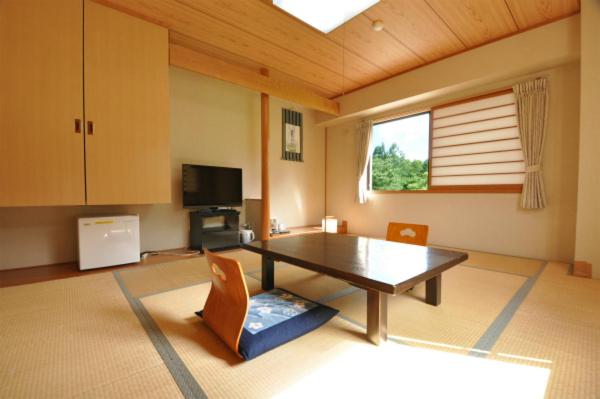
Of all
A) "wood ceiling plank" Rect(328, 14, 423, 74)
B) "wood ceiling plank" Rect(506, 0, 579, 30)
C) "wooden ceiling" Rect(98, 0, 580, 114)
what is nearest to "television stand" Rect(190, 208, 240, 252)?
"wooden ceiling" Rect(98, 0, 580, 114)

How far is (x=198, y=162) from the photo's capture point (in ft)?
12.4

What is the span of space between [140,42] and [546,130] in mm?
4654

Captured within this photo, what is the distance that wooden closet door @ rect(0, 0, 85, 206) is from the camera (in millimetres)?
2129

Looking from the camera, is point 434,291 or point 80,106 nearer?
point 434,291

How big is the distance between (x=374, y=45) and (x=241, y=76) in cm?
176

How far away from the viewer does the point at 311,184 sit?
5.33 meters

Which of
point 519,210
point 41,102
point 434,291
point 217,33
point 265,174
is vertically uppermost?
point 217,33

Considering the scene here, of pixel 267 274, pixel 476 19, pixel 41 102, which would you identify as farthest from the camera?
pixel 476 19

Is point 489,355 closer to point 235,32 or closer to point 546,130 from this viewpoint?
point 546,130

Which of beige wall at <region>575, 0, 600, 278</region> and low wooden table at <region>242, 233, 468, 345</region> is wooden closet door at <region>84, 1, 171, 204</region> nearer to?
low wooden table at <region>242, 233, 468, 345</region>

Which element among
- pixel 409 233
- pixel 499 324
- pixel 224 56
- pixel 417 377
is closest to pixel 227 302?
pixel 417 377

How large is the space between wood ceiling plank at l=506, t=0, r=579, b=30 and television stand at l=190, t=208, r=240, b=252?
394 centimetres

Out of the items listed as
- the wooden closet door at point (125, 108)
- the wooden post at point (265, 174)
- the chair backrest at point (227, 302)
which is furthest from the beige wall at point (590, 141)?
the wooden closet door at point (125, 108)

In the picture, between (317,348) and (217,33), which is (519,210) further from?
(217,33)
